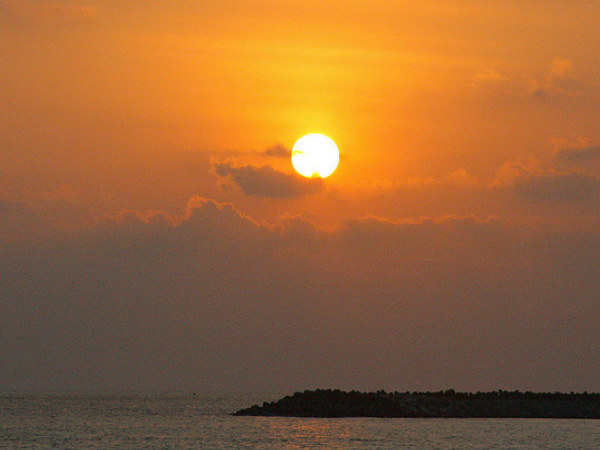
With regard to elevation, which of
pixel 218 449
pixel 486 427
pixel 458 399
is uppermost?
pixel 458 399

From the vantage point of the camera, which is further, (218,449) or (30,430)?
(30,430)

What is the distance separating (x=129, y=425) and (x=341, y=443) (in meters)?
37.2

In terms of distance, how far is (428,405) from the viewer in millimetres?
127188

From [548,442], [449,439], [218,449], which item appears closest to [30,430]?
[218,449]

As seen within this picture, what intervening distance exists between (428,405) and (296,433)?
125 feet

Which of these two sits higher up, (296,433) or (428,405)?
(428,405)

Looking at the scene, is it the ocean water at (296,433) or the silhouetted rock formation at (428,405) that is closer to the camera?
the ocean water at (296,433)

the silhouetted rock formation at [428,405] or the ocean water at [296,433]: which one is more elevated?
the silhouetted rock formation at [428,405]

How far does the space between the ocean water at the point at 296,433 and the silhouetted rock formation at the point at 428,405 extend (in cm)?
564

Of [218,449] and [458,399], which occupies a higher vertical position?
[458,399]

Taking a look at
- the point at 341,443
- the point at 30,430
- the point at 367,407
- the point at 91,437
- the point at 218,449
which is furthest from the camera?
the point at 367,407

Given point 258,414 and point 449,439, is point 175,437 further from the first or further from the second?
point 258,414

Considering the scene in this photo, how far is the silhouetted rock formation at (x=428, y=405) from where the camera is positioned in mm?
124750

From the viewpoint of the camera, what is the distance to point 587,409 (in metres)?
132
